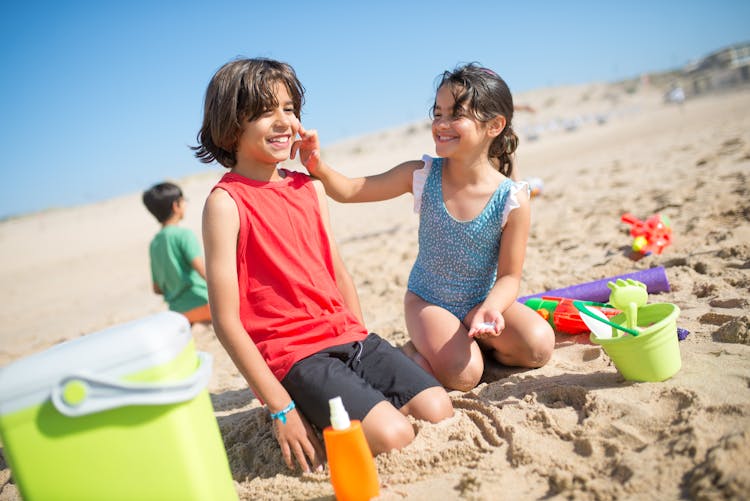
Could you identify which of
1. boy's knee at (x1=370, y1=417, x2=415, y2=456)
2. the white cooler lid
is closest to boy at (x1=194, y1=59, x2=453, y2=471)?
boy's knee at (x1=370, y1=417, x2=415, y2=456)

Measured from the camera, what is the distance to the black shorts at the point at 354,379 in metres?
2.03

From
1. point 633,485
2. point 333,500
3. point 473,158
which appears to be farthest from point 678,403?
point 473,158

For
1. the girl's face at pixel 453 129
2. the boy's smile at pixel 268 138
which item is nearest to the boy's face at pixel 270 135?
the boy's smile at pixel 268 138

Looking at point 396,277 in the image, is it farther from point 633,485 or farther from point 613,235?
point 633,485

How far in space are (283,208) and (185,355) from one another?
3.06 feet

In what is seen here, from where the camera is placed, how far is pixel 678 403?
1.81 metres

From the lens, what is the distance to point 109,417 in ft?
4.59

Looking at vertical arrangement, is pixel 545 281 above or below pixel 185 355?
below

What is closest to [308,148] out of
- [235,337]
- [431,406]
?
[235,337]

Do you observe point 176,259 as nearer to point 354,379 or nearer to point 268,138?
point 268,138

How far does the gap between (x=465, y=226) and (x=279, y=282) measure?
3.17 feet

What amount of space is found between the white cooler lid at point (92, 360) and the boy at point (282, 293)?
2.01 ft

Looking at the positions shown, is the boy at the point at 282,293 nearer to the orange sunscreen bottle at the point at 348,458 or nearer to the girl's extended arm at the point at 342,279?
the girl's extended arm at the point at 342,279

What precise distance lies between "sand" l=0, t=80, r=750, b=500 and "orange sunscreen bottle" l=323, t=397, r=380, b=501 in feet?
0.36
